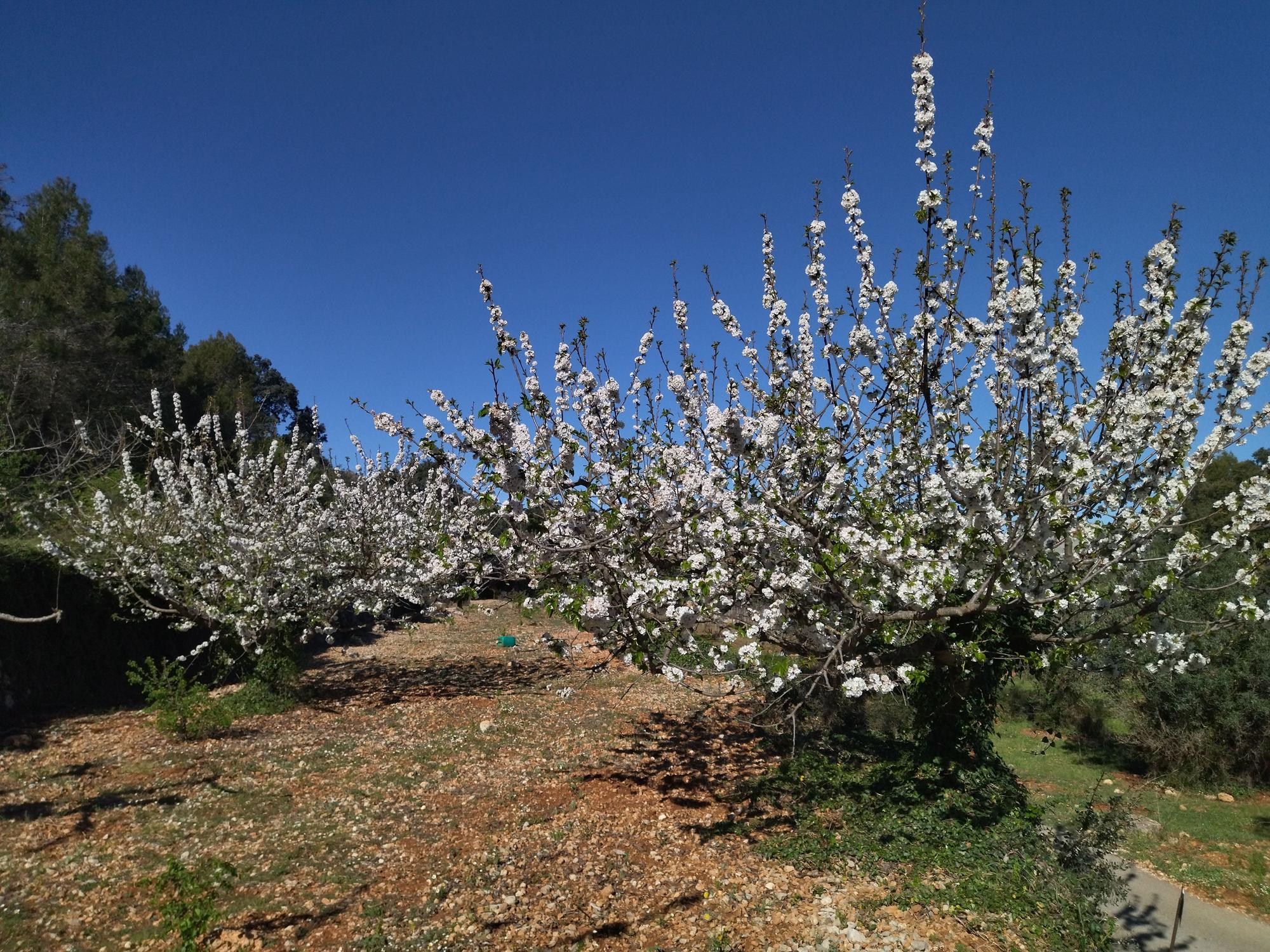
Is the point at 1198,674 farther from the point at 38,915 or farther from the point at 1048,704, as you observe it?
the point at 38,915

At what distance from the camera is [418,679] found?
43.9ft

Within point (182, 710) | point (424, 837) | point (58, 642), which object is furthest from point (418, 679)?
point (424, 837)

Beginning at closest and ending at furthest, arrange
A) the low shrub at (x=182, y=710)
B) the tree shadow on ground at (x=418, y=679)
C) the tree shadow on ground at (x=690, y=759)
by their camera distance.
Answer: the tree shadow on ground at (x=690, y=759) → the low shrub at (x=182, y=710) → the tree shadow on ground at (x=418, y=679)

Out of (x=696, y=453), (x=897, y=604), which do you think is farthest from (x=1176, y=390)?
(x=696, y=453)

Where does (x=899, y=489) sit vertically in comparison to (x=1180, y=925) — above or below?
above

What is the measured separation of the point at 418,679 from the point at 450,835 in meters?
7.51

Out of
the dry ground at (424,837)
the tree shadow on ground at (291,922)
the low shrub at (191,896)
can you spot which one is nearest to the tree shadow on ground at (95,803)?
the dry ground at (424,837)

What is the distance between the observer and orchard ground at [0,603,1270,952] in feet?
15.5

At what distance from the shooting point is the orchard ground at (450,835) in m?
4.71

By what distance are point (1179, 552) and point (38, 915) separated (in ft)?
26.6

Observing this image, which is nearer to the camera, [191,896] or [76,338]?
[191,896]

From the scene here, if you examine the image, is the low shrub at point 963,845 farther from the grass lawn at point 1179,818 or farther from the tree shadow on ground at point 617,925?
the tree shadow on ground at point 617,925

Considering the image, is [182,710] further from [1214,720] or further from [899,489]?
[1214,720]

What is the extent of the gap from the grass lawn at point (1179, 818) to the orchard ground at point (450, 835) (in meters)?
0.05
